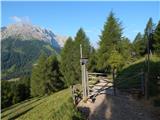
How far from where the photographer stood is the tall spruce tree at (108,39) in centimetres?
5228

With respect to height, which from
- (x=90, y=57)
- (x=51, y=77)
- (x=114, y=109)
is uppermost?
(x=90, y=57)

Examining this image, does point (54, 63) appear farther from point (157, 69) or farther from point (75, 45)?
point (157, 69)

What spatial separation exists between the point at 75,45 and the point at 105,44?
11.7m

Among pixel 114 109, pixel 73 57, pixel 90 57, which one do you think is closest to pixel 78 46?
pixel 73 57

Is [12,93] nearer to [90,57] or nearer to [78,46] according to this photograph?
[78,46]

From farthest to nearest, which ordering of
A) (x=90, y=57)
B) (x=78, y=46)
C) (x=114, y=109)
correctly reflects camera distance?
(x=78, y=46) → (x=90, y=57) → (x=114, y=109)

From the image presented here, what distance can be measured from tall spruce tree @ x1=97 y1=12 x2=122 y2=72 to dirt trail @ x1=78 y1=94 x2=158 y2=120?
29.6m

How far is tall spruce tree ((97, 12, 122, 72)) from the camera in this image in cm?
5228

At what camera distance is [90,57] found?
197ft

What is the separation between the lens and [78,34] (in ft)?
207

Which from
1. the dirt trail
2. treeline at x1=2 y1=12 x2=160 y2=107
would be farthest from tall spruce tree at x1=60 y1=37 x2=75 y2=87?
the dirt trail

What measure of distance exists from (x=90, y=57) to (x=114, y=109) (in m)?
40.6

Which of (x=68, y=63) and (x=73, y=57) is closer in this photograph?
(x=73, y=57)

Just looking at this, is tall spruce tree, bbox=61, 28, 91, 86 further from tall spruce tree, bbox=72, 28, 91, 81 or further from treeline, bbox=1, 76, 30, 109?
treeline, bbox=1, 76, 30, 109
